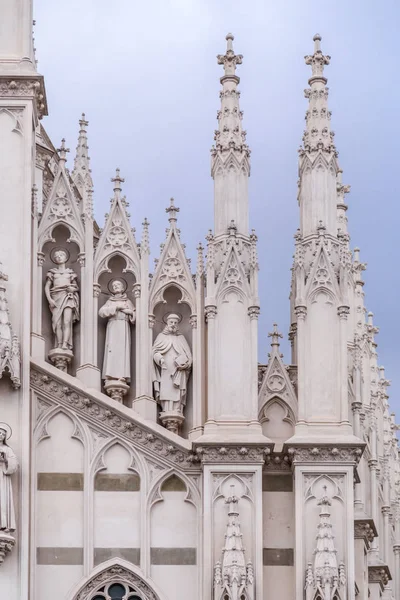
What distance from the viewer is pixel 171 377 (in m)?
25.7

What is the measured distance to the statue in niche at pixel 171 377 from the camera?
25625 mm

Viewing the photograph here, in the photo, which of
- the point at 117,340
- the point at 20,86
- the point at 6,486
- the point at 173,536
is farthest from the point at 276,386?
the point at 20,86

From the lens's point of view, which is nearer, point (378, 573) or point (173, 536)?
point (173, 536)

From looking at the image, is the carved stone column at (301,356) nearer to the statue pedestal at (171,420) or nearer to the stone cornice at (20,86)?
the statue pedestal at (171,420)

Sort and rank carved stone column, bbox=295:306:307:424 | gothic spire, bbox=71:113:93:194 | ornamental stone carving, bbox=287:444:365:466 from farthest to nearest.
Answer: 1. gothic spire, bbox=71:113:93:194
2. carved stone column, bbox=295:306:307:424
3. ornamental stone carving, bbox=287:444:365:466

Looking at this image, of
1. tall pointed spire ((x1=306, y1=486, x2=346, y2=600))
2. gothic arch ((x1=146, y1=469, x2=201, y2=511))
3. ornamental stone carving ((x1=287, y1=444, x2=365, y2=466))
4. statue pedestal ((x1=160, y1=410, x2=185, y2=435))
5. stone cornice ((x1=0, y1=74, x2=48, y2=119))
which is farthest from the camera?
stone cornice ((x1=0, y1=74, x2=48, y2=119))

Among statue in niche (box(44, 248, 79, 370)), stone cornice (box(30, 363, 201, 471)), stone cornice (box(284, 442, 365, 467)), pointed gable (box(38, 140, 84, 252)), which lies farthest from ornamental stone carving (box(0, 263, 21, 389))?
stone cornice (box(284, 442, 365, 467))

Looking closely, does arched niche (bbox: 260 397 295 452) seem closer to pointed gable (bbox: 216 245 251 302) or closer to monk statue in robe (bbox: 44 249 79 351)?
pointed gable (bbox: 216 245 251 302)

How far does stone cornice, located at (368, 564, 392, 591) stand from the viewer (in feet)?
98.7

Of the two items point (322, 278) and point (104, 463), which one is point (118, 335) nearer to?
point (104, 463)

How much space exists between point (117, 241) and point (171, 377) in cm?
177

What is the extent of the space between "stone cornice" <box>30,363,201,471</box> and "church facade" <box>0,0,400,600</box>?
22 millimetres

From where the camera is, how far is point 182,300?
26078 mm

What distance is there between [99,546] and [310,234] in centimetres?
434
